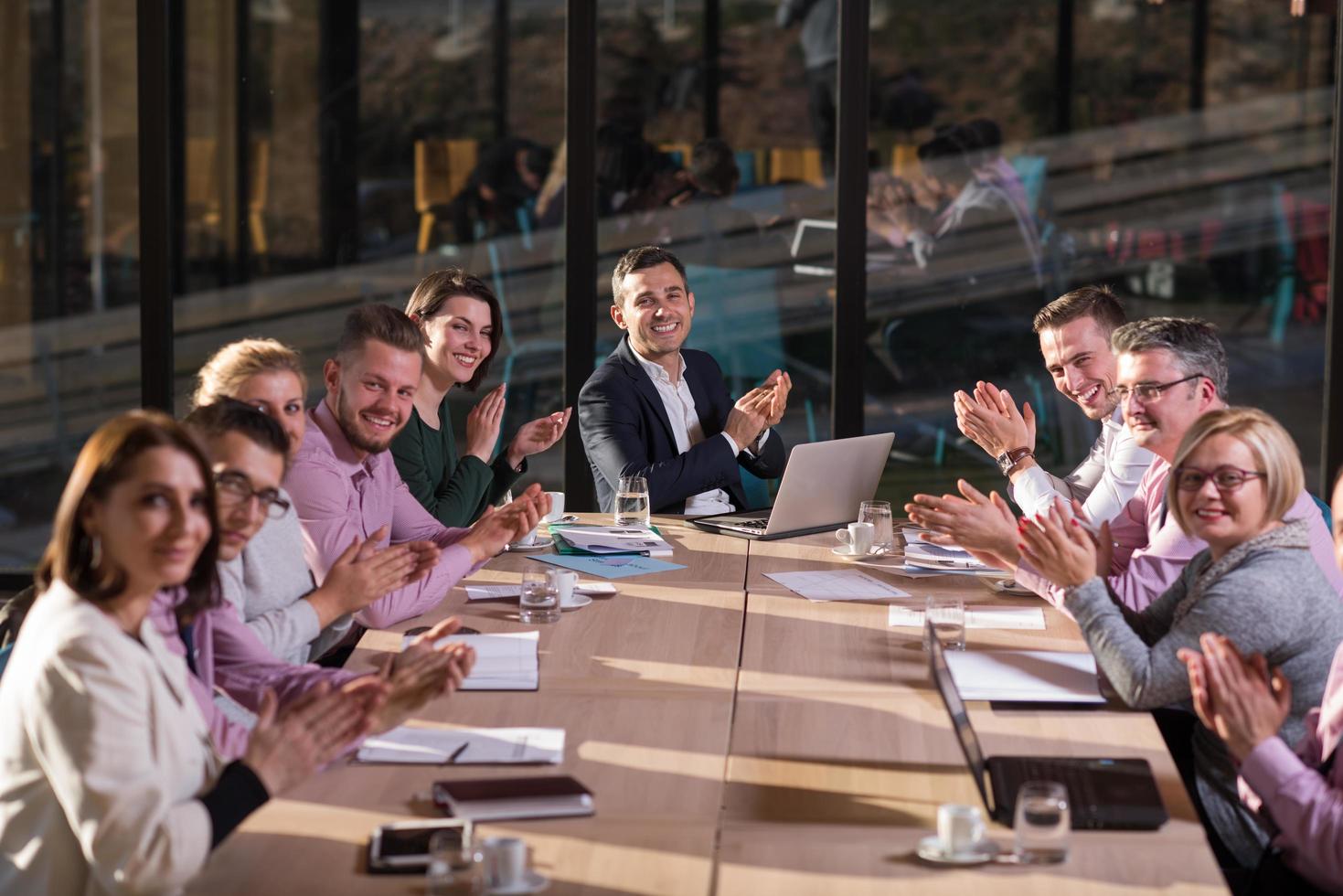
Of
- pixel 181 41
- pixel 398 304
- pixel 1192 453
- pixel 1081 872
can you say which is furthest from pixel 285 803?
pixel 181 41

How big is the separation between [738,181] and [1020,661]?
3327mm

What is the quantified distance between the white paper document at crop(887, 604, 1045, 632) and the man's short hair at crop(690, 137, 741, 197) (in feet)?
9.43

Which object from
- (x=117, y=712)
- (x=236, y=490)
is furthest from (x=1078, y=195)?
(x=117, y=712)

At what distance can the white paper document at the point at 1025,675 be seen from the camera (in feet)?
8.02

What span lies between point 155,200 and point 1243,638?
4091mm

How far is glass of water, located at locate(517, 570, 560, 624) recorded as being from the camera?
9.59ft

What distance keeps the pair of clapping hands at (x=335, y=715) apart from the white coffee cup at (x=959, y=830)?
2.52ft

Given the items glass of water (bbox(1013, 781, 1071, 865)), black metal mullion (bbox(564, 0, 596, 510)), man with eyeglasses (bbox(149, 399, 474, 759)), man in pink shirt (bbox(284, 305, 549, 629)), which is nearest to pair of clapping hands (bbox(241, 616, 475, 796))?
man with eyeglasses (bbox(149, 399, 474, 759))

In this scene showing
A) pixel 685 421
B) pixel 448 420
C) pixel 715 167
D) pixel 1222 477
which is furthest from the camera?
pixel 715 167

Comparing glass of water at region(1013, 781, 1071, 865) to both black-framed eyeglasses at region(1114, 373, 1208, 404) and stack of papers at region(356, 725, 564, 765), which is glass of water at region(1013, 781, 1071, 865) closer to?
stack of papers at region(356, 725, 564, 765)

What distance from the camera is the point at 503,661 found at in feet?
8.52

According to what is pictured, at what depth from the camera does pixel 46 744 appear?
5.68 feet

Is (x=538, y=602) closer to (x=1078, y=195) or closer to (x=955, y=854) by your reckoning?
(x=955, y=854)

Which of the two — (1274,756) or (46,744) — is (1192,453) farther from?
(46,744)
